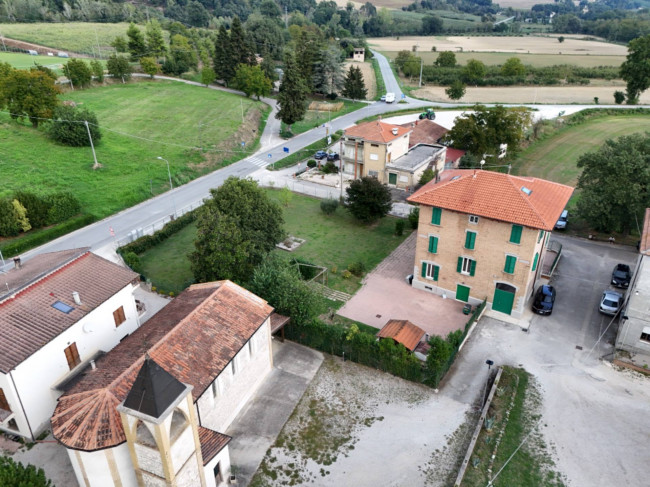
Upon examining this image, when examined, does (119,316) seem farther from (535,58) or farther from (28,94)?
(535,58)

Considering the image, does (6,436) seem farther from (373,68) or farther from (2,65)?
(373,68)

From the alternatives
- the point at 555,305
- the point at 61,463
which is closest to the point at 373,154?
the point at 555,305

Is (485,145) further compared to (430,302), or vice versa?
(485,145)

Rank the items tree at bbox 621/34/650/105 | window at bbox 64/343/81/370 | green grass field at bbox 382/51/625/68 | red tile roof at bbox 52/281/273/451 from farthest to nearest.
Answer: green grass field at bbox 382/51/625/68
tree at bbox 621/34/650/105
window at bbox 64/343/81/370
red tile roof at bbox 52/281/273/451

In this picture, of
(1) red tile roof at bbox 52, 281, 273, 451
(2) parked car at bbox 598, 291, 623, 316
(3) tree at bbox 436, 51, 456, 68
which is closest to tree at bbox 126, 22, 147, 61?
(3) tree at bbox 436, 51, 456, 68

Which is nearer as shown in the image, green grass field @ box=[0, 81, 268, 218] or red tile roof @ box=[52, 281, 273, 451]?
red tile roof @ box=[52, 281, 273, 451]

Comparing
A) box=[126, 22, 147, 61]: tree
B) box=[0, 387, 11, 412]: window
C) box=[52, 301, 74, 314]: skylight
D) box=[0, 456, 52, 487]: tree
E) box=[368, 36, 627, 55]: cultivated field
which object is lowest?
box=[0, 387, 11, 412]: window

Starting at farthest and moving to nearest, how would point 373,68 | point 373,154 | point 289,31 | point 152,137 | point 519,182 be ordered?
1. point 289,31
2. point 373,68
3. point 152,137
4. point 373,154
5. point 519,182

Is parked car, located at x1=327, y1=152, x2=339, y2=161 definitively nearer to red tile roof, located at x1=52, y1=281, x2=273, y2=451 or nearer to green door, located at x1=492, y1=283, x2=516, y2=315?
green door, located at x1=492, y1=283, x2=516, y2=315
